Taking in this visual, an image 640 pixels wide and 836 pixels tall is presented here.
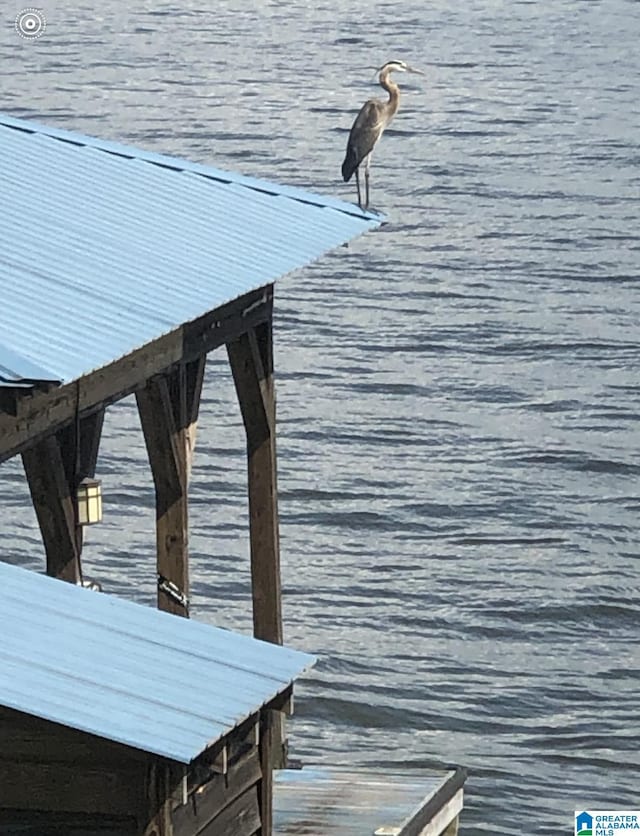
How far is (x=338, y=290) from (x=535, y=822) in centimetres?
1511

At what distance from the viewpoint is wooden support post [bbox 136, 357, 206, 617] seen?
1216 centimetres

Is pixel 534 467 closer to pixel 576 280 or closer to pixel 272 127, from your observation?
pixel 576 280

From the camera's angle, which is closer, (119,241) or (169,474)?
(119,241)

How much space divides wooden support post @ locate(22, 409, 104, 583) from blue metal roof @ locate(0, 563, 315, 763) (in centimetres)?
186

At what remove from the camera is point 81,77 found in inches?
1790

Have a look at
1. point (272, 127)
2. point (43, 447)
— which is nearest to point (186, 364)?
point (43, 447)

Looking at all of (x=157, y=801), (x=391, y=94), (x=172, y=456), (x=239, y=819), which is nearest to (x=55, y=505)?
(x=172, y=456)

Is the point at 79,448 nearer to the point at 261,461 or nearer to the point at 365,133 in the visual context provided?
the point at 261,461

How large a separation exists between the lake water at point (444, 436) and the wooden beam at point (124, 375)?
4926 mm

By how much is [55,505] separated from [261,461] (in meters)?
2.89

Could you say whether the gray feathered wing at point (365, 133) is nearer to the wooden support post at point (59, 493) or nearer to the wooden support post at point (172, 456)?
the wooden support post at point (172, 456)

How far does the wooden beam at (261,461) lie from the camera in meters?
13.5

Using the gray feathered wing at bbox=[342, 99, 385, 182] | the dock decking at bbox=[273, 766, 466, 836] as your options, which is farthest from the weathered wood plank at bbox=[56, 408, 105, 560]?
the gray feathered wing at bbox=[342, 99, 385, 182]

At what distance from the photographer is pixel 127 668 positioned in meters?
8.62
